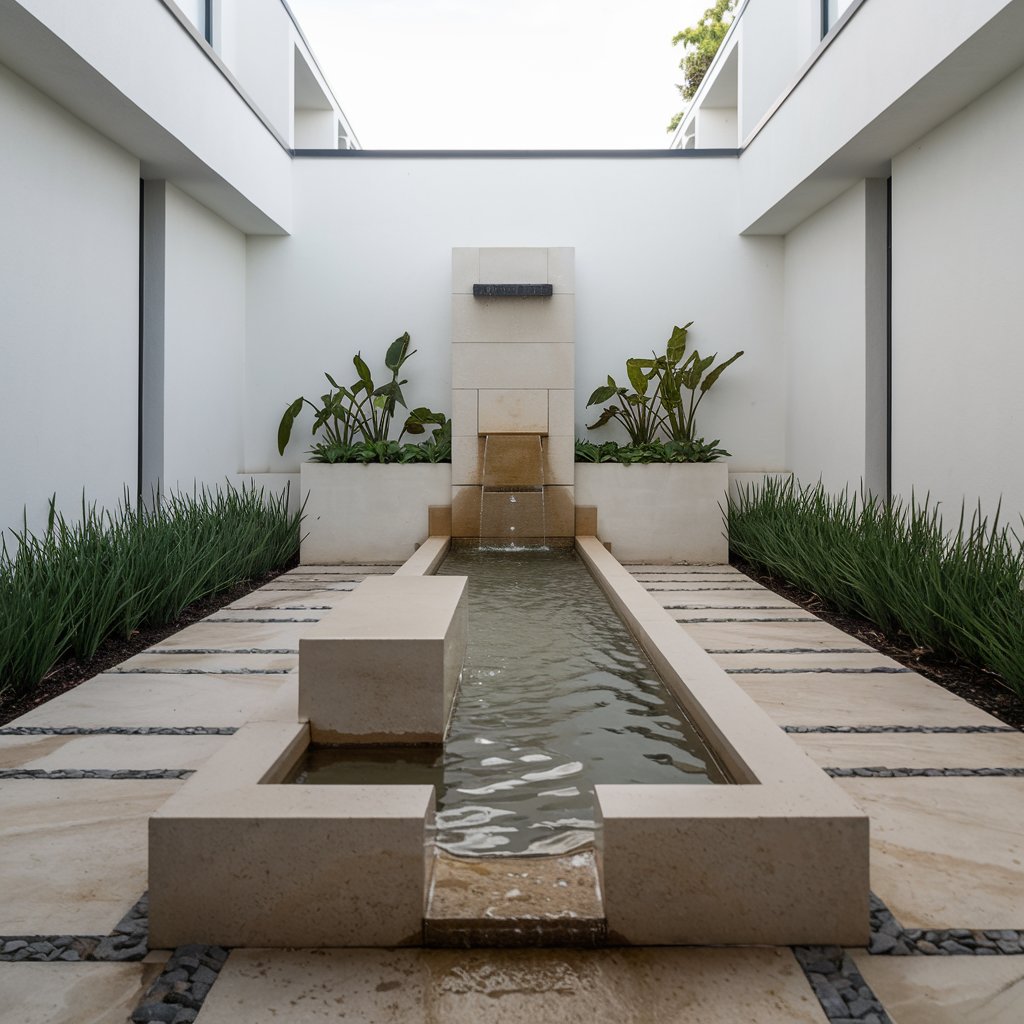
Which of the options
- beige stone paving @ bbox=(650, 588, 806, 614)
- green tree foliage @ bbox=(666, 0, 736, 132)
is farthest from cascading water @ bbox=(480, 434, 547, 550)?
green tree foliage @ bbox=(666, 0, 736, 132)

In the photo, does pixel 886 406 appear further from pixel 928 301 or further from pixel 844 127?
pixel 844 127

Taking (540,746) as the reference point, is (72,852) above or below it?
below

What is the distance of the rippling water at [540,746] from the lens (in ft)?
6.42

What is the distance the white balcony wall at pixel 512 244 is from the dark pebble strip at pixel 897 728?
5.47m

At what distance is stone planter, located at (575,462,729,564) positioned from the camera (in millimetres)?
7031

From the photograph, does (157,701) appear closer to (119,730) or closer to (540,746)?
(119,730)

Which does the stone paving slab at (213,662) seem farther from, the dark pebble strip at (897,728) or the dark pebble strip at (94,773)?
the dark pebble strip at (897,728)

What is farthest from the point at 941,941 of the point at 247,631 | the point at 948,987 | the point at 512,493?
the point at 512,493

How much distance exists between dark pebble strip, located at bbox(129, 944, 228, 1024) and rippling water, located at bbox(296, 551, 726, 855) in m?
0.50

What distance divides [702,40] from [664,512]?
16792mm

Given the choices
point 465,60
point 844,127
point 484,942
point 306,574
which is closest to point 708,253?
point 844,127

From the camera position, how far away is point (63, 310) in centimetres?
493

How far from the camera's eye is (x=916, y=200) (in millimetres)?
5527

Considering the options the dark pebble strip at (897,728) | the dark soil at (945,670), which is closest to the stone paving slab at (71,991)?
the dark pebble strip at (897,728)
